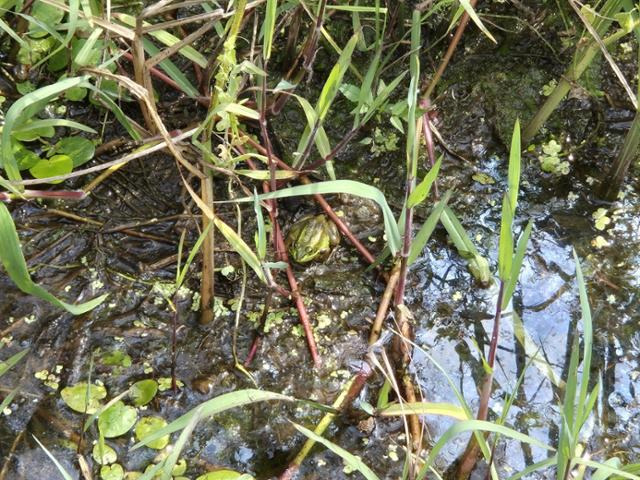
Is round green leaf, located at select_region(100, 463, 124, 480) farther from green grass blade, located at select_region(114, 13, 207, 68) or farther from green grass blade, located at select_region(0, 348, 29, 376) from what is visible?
green grass blade, located at select_region(114, 13, 207, 68)

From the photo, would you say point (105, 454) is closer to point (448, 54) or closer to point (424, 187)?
point (424, 187)

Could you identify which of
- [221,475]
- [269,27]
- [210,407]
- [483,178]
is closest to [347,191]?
[269,27]

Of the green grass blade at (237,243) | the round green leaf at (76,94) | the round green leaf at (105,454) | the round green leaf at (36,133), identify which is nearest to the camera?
the green grass blade at (237,243)

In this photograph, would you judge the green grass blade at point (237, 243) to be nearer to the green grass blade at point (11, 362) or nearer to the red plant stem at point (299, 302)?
the red plant stem at point (299, 302)

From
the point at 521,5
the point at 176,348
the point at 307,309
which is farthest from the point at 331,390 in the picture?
the point at 521,5

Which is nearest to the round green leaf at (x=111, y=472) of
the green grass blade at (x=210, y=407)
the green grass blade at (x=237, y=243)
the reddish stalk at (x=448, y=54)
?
the green grass blade at (x=210, y=407)

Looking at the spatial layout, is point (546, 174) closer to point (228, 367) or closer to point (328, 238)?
point (328, 238)

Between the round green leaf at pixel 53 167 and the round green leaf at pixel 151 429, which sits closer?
the round green leaf at pixel 151 429
